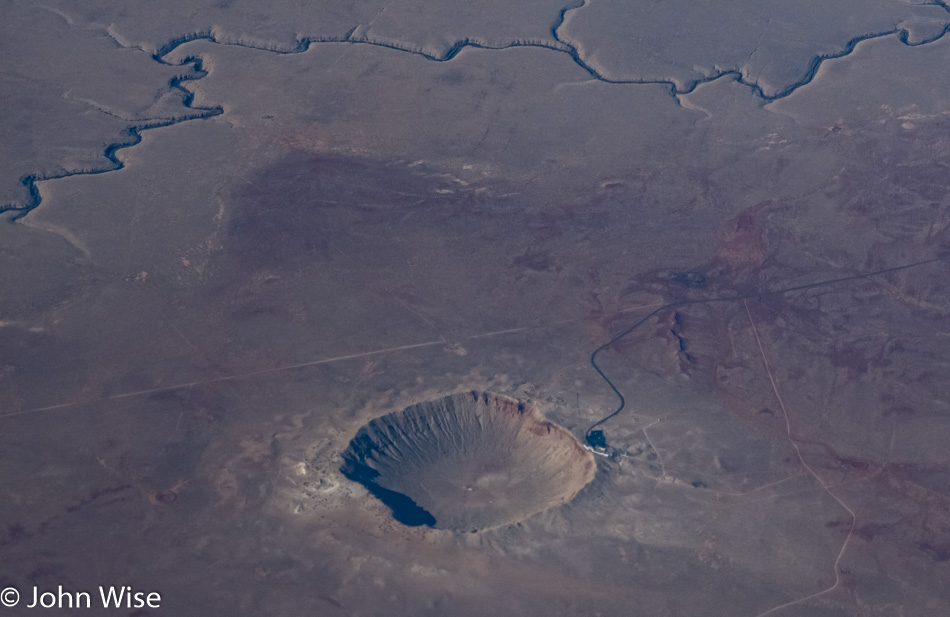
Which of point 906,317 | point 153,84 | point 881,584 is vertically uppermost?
point 153,84

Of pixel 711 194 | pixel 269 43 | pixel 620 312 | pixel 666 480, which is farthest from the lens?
pixel 269 43

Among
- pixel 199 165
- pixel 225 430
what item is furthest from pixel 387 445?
pixel 199 165

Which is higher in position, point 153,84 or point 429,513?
point 153,84

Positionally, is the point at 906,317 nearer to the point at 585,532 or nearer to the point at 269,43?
the point at 585,532

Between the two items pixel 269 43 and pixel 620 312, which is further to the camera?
pixel 269 43

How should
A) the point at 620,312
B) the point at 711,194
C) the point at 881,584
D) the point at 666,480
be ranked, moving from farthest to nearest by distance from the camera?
the point at 711,194 < the point at 620,312 < the point at 666,480 < the point at 881,584
